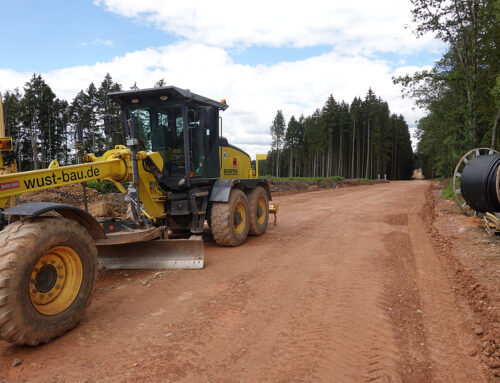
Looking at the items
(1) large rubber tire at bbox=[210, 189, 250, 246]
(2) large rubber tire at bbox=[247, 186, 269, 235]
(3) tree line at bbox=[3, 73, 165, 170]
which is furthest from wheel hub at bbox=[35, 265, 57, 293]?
(3) tree line at bbox=[3, 73, 165, 170]

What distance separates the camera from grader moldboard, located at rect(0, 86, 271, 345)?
3285mm

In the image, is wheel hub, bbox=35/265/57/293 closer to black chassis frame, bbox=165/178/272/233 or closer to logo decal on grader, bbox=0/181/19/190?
logo decal on grader, bbox=0/181/19/190

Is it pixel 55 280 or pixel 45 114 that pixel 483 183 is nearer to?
pixel 55 280

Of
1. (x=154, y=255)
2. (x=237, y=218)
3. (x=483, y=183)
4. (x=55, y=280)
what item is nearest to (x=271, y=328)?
(x=55, y=280)

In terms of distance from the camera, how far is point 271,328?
3889 mm

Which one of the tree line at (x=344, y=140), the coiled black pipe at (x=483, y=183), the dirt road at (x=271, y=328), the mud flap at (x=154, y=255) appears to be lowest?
the dirt road at (x=271, y=328)

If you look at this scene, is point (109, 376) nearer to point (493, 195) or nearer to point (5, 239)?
point (5, 239)

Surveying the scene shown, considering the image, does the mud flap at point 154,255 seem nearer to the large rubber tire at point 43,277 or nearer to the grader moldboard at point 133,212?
the grader moldboard at point 133,212

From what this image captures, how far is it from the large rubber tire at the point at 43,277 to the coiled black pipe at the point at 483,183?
885 centimetres

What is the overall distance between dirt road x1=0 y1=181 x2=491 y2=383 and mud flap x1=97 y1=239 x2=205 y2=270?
238 mm

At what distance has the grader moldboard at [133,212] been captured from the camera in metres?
3.29

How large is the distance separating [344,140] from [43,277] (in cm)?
6492

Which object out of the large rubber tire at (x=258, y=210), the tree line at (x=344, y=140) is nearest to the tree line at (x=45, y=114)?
the tree line at (x=344, y=140)

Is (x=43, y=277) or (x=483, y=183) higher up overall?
(x=483, y=183)
